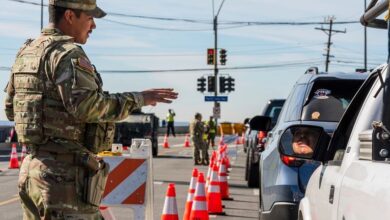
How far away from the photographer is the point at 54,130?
3.62 metres

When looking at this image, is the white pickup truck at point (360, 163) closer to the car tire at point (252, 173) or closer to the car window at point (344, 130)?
the car window at point (344, 130)

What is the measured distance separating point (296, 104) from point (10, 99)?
3.25 m

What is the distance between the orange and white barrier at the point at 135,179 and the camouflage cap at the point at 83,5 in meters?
2.56

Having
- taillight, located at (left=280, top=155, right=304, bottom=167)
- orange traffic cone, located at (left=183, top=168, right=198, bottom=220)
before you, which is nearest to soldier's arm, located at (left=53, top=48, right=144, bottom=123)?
taillight, located at (left=280, top=155, right=304, bottom=167)

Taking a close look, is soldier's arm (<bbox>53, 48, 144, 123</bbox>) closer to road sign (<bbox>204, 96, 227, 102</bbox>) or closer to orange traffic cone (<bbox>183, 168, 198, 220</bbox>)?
orange traffic cone (<bbox>183, 168, 198, 220</bbox>)

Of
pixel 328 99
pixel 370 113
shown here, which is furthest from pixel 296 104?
pixel 370 113

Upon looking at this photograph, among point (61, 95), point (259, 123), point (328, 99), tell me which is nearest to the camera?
point (61, 95)

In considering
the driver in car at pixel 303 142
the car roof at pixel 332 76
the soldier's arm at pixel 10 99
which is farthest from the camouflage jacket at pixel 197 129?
the soldier's arm at pixel 10 99

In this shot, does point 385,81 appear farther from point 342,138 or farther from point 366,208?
point 342,138

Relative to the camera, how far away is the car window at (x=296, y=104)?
21.3 feet

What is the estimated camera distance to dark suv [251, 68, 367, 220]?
18.7 ft

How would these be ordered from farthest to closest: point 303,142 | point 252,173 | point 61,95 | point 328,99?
point 252,173, point 328,99, point 303,142, point 61,95

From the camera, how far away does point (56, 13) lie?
379 cm

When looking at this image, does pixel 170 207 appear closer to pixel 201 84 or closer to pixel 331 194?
pixel 331 194
